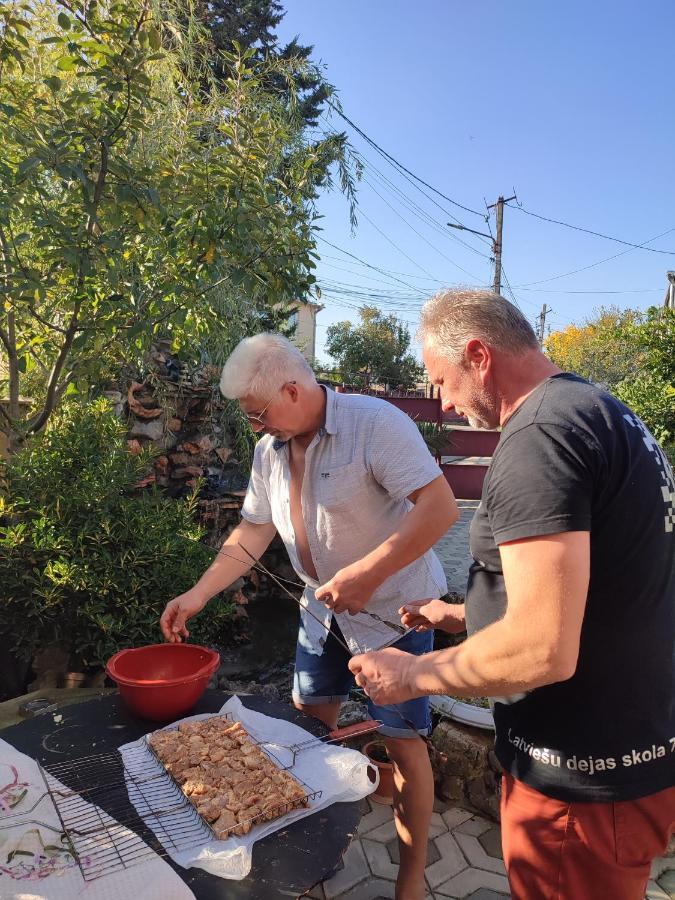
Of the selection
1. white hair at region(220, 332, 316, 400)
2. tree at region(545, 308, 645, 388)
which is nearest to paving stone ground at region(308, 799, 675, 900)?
white hair at region(220, 332, 316, 400)

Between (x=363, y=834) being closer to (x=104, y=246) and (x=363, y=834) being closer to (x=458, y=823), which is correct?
(x=458, y=823)

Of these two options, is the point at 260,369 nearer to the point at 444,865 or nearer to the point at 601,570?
the point at 601,570

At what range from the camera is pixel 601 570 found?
1161mm

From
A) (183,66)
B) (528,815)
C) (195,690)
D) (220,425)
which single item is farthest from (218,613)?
(183,66)

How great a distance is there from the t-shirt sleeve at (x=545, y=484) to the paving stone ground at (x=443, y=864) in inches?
82.2

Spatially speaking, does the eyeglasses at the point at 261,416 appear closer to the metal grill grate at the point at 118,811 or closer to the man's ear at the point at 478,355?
the man's ear at the point at 478,355

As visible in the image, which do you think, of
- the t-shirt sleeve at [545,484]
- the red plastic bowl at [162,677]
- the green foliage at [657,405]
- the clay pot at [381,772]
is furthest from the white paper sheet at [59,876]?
the green foliage at [657,405]

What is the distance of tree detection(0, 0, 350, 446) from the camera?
2561 mm

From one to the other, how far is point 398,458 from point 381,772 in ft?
6.10

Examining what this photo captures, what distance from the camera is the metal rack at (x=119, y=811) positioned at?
4.27ft

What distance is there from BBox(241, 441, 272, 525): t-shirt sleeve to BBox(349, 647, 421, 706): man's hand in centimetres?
105

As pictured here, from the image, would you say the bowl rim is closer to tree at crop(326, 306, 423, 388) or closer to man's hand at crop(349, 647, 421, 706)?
man's hand at crop(349, 647, 421, 706)

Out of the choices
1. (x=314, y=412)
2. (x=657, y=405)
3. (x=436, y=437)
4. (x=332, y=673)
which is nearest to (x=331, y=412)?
(x=314, y=412)

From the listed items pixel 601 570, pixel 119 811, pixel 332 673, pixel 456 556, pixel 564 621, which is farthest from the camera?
pixel 456 556
